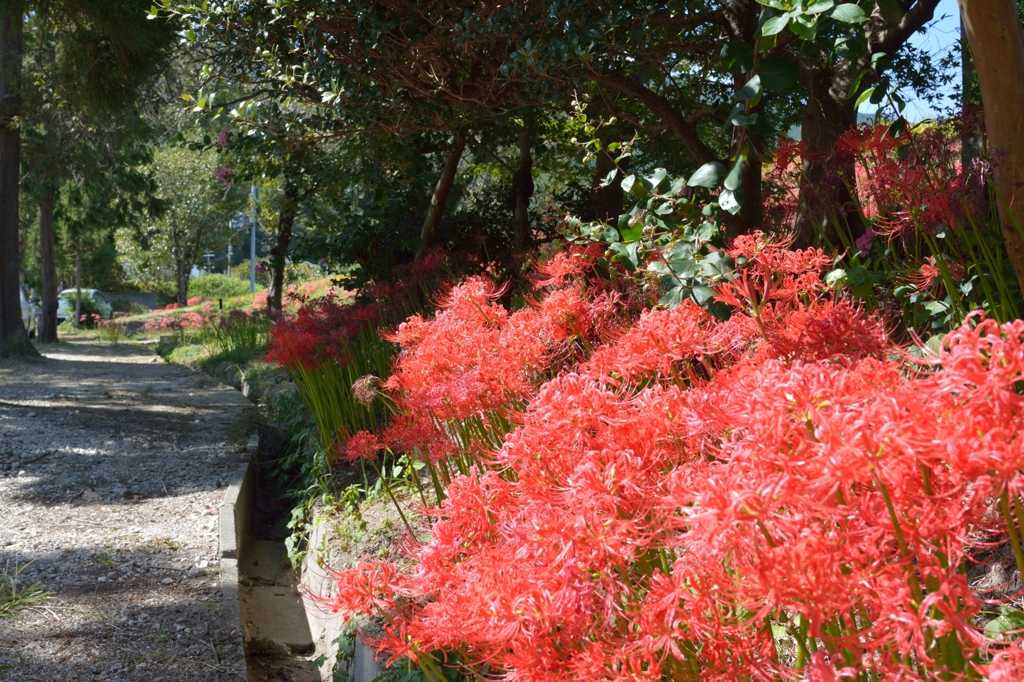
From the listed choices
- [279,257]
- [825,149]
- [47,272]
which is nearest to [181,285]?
[47,272]

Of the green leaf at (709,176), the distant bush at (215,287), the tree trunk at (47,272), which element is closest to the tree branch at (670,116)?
the green leaf at (709,176)

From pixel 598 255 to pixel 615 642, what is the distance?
6.67 ft

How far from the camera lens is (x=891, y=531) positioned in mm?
1140

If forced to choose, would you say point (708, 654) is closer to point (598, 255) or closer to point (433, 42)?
point (598, 255)

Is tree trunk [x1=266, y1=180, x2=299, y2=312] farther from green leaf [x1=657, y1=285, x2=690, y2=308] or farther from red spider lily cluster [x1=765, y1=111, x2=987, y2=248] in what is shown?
green leaf [x1=657, y1=285, x2=690, y2=308]

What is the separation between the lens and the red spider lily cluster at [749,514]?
3.45 ft

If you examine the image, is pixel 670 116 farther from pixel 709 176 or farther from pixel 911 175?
pixel 709 176

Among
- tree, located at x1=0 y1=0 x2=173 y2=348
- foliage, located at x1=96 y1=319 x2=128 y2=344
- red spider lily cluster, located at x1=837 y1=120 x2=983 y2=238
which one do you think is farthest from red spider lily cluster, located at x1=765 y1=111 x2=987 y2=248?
foliage, located at x1=96 y1=319 x2=128 y2=344

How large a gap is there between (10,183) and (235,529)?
35.9 feet

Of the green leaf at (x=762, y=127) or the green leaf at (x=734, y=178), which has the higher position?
the green leaf at (x=762, y=127)

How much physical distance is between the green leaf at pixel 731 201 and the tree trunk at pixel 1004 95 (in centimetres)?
86

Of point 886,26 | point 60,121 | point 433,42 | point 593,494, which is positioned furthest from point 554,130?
point 60,121

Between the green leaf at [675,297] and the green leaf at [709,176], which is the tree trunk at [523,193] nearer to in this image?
the green leaf at [709,176]

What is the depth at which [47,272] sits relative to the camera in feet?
63.0
